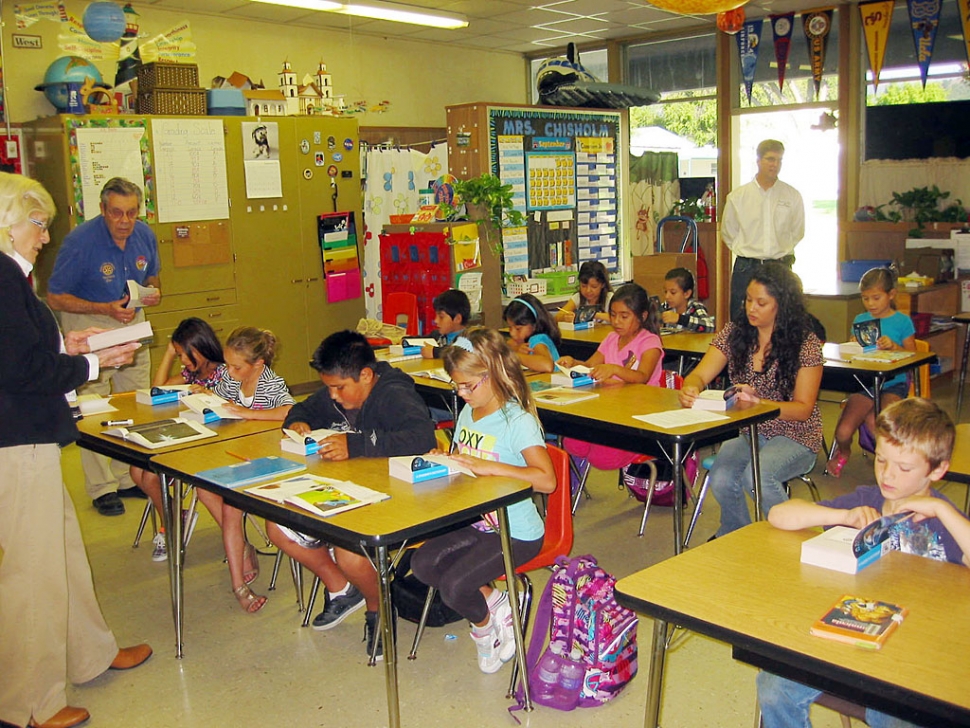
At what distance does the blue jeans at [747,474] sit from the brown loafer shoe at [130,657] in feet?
7.25

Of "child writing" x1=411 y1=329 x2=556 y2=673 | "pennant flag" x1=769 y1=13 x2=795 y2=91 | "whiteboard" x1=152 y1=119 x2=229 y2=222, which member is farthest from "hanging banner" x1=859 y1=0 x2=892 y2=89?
"child writing" x1=411 y1=329 x2=556 y2=673

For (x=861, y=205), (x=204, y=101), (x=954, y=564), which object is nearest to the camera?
(x=954, y=564)

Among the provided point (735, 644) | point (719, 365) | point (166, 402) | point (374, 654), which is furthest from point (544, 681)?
point (166, 402)

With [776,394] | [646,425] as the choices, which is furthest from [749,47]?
[646,425]

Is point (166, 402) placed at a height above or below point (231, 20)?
below

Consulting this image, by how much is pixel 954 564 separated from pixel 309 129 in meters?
6.55

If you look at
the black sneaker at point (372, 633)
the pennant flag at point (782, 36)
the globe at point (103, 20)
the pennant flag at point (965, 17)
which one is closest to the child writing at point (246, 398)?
the black sneaker at point (372, 633)

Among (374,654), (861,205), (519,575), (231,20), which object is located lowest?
(374,654)

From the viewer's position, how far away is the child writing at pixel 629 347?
4203mm

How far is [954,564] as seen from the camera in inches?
81.2

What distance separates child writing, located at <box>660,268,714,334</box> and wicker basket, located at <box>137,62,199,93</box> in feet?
13.0

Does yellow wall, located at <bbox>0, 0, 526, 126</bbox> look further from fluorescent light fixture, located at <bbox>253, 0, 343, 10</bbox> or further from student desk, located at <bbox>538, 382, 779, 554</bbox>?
student desk, located at <bbox>538, 382, 779, 554</bbox>

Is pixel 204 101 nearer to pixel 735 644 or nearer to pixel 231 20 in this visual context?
pixel 231 20

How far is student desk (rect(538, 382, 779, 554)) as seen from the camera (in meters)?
3.26
